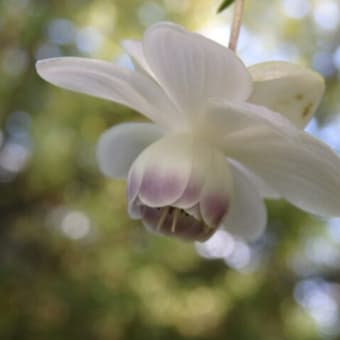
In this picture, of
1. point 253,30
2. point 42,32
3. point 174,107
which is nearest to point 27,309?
point 42,32

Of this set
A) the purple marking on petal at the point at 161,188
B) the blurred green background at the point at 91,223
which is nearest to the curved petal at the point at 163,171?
the purple marking on petal at the point at 161,188

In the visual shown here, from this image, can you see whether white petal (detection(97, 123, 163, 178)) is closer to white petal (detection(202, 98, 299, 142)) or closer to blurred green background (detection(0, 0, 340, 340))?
white petal (detection(202, 98, 299, 142))

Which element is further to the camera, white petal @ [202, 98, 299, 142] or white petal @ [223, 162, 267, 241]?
white petal @ [223, 162, 267, 241]

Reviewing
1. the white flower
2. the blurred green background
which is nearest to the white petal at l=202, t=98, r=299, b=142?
the white flower

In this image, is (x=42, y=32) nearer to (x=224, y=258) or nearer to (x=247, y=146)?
(x=224, y=258)

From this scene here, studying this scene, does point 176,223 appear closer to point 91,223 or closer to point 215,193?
point 215,193

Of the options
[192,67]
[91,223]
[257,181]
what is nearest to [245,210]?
[257,181]
